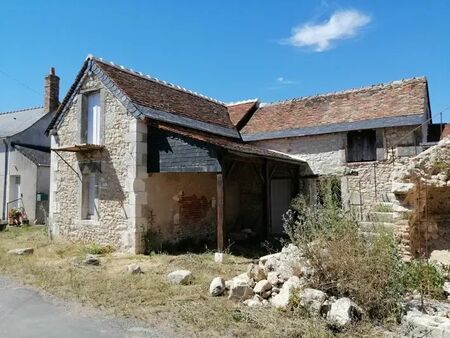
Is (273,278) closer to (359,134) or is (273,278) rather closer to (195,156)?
(195,156)

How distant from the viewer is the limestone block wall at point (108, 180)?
32.2 feet

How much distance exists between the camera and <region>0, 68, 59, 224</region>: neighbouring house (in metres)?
16.2

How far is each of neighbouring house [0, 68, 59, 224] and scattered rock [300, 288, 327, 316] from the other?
13.3 m

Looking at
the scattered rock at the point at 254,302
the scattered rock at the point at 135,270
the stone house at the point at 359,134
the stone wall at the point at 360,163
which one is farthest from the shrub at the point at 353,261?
the stone wall at the point at 360,163

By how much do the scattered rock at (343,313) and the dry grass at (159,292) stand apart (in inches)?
5.2

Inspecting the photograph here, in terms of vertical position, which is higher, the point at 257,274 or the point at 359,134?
the point at 359,134

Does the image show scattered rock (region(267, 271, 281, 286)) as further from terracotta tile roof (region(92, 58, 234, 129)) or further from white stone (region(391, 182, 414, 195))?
terracotta tile roof (region(92, 58, 234, 129))

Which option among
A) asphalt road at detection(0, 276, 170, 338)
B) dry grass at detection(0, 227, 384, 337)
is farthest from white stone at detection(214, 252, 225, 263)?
asphalt road at detection(0, 276, 170, 338)

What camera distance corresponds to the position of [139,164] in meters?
9.84

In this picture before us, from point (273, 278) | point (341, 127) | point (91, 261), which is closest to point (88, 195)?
point (91, 261)

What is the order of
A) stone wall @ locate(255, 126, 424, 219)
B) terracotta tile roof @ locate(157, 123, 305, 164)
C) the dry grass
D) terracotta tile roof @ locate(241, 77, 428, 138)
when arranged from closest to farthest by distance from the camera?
the dry grass
terracotta tile roof @ locate(157, 123, 305, 164)
stone wall @ locate(255, 126, 424, 219)
terracotta tile roof @ locate(241, 77, 428, 138)

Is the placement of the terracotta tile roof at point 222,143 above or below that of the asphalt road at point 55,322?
above

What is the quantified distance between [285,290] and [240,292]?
2.47 ft

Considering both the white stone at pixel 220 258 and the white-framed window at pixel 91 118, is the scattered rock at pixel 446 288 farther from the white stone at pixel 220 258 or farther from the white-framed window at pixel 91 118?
the white-framed window at pixel 91 118
